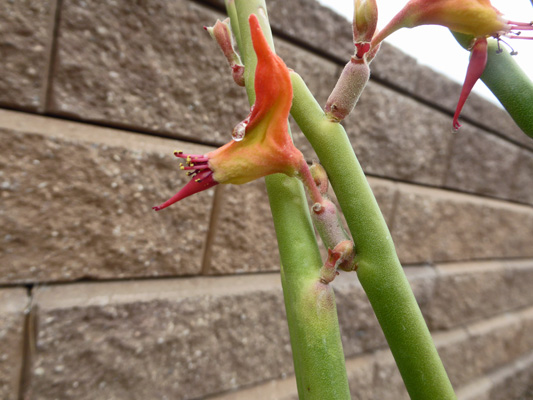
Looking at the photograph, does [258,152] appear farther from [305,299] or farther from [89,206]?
[89,206]

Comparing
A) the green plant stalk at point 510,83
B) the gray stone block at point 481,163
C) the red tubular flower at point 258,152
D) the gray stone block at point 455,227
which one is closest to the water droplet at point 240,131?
the red tubular flower at point 258,152

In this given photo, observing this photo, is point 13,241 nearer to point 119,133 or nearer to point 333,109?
point 119,133

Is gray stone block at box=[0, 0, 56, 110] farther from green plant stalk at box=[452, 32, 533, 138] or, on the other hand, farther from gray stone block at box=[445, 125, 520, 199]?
gray stone block at box=[445, 125, 520, 199]

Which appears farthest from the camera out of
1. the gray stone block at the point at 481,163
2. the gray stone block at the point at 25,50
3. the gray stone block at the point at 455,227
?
the gray stone block at the point at 481,163

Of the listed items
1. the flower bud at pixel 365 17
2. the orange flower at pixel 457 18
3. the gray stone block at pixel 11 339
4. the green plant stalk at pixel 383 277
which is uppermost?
the orange flower at pixel 457 18

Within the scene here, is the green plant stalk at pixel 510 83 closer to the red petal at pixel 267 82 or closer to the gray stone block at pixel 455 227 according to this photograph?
the red petal at pixel 267 82
